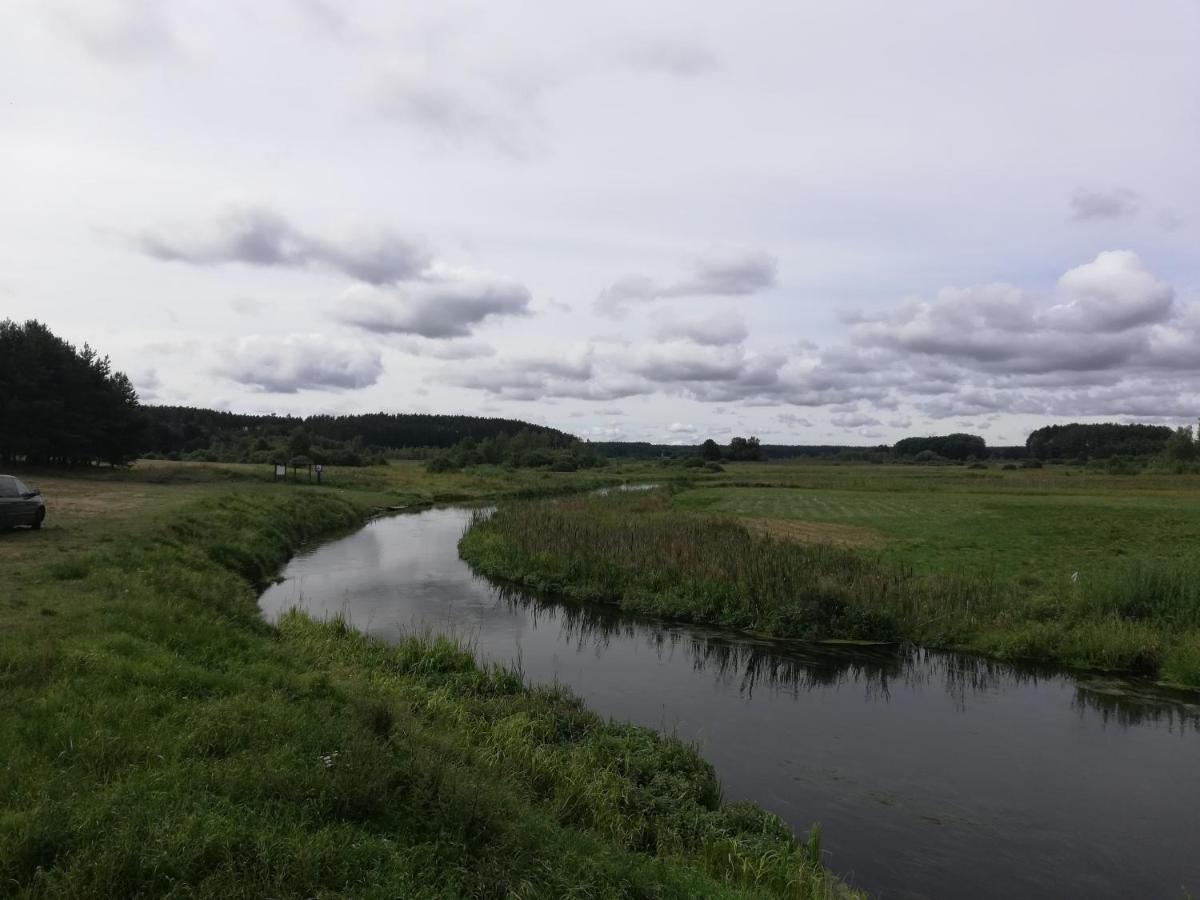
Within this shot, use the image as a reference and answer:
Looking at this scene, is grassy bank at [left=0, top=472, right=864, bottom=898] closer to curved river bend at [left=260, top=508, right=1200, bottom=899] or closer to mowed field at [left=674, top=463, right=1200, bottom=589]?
curved river bend at [left=260, top=508, right=1200, bottom=899]

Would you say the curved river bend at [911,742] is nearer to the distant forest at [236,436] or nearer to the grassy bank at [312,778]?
the grassy bank at [312,778]

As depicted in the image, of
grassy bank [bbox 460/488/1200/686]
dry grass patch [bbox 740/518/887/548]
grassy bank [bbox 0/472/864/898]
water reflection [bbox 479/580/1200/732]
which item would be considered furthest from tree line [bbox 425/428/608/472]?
grassy bank [bbox 0/472/864/898]

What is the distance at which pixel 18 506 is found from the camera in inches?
789

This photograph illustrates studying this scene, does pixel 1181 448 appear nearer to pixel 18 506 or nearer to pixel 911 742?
pixel 911 742

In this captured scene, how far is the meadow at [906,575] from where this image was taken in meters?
16.1

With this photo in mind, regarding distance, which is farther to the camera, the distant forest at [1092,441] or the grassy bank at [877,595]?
the distant forest at [1092,441]

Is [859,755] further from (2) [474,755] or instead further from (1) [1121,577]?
(1) [1121,577]

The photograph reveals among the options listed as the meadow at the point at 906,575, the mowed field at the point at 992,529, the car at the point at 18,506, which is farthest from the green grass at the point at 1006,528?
the car at the point at 18,506

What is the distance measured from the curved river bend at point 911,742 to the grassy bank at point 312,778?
157 centimetres

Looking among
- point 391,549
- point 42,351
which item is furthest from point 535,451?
point 391,549

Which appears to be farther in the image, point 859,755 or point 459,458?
point 459,458

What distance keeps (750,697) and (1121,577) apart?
1031 cm

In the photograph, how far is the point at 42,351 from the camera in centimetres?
4866

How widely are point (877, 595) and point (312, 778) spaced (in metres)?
15.6
